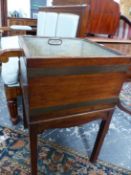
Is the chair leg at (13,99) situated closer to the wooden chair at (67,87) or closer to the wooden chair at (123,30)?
the wooden chair at (67,87)

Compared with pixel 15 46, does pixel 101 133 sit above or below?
below

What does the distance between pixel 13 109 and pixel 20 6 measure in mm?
2422

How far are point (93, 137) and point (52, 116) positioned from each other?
736mm

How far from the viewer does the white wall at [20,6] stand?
309 cm

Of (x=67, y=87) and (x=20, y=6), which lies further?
(x=20, y=6)

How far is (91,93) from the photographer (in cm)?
83

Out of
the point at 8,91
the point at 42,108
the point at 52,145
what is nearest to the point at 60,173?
the point at 52,145

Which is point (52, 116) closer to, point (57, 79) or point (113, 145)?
point (57, 79)

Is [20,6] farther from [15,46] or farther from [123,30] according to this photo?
[15,46]

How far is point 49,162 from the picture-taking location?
1.18m

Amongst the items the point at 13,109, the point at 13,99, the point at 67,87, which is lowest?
the point at 13,109

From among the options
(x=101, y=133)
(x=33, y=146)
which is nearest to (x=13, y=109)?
(x=33, y=146)

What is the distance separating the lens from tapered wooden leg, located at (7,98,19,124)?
4.60 feet

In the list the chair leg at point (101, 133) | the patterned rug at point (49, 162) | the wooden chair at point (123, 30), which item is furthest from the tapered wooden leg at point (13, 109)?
the wooden chair at point (123, 30)
